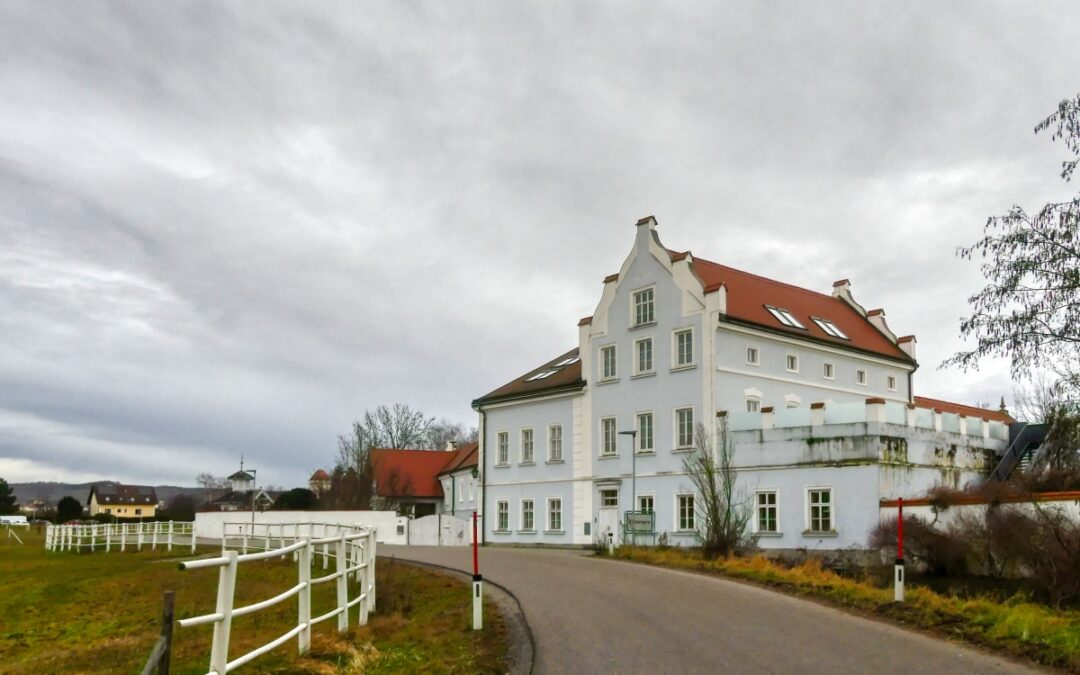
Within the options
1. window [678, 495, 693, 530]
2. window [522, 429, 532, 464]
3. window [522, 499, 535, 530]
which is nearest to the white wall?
window [522, 499, 535, 530]

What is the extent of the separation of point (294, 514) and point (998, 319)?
3680 cm

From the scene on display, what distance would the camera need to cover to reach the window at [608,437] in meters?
39.2

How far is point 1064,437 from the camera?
18.0 metres

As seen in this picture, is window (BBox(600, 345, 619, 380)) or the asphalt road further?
window (BBox(600, 345, 619, 380))

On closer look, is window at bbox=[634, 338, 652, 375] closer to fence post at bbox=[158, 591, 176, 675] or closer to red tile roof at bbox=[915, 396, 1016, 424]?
red tile roof at bbox=[915, 396, 1016, 424]

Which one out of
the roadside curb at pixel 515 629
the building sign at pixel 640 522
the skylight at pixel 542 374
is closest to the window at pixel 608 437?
the building sign at pixel 640 522

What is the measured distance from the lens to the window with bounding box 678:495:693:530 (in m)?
35.3

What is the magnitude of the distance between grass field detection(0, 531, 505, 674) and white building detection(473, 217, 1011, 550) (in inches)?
540

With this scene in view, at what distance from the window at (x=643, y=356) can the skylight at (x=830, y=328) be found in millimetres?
8125

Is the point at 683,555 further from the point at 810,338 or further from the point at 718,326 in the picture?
the point at 810,338

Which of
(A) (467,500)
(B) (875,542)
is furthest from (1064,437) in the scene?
(A) (467,500)

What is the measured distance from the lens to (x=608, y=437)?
1556 inches

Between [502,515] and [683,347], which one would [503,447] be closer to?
[502,515]

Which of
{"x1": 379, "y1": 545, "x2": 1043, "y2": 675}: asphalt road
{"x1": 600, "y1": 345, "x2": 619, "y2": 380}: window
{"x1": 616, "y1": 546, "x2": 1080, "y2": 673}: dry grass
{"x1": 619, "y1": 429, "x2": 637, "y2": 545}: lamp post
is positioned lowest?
{"x1": 379, "y1": 545, "x2": 1043, "y2": 675}: asphalt road
